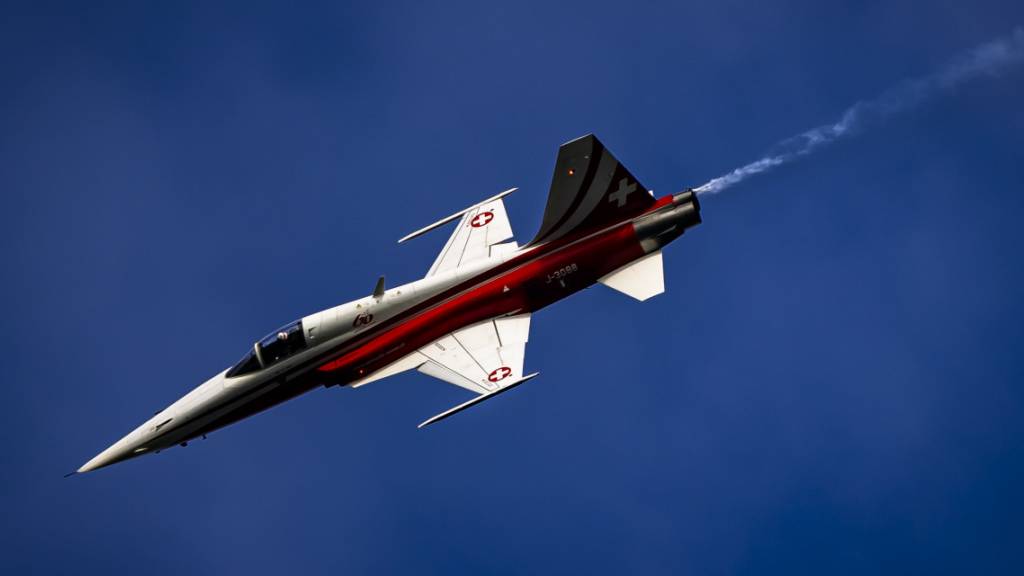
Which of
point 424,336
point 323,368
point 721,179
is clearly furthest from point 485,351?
point 721,179

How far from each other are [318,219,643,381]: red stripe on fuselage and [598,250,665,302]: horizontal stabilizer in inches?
8.5

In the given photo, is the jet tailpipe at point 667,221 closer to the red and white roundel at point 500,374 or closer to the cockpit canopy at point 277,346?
the red and white roundel at point 500,374

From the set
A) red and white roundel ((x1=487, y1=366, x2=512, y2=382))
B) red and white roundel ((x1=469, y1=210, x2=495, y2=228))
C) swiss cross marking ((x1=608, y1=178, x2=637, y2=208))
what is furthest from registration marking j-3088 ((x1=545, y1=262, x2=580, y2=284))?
red and white roundel ((x1=469, y1=210, x2=495, y2=228))

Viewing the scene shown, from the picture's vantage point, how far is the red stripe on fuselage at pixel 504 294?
39.3 meters

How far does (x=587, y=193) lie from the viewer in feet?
128

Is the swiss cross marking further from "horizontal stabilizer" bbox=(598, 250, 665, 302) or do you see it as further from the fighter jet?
"horizontal stabilizer" bbox=(598, 250, 665, 302)

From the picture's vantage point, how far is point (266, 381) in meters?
39.4

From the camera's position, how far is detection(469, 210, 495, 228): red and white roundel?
42.7 metres

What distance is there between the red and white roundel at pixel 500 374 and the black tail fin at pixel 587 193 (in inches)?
163

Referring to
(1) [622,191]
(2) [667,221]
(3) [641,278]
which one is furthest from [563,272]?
(2) [667,221]

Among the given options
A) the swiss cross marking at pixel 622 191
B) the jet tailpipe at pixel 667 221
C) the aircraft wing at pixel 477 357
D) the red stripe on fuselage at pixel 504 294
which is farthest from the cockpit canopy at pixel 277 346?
the jet tailpipe at pixel 667 221

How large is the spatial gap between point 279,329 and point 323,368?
1.77m

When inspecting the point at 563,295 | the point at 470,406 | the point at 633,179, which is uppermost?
the point at 633,179

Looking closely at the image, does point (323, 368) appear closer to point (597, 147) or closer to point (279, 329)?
point (279, 329)
